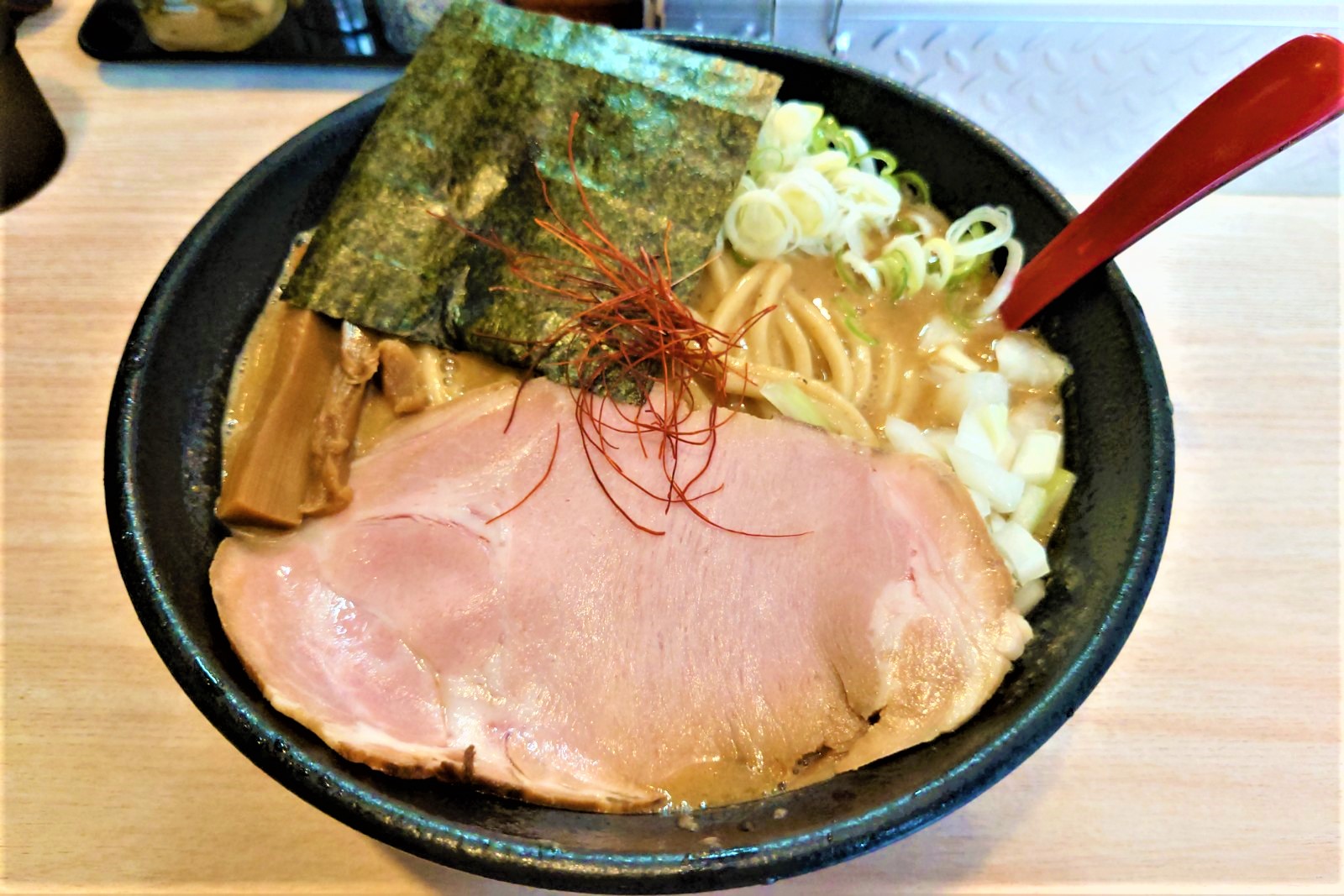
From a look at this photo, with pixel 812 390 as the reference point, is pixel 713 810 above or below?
below

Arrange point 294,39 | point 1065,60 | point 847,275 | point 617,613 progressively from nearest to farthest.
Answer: point 617,613, point 847,275, point 1065,60, point 294,39

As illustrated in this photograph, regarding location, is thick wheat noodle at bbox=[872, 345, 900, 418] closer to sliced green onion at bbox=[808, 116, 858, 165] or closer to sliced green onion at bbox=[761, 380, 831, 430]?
sliced green onion at bbox=[761, 380, 831, 430]

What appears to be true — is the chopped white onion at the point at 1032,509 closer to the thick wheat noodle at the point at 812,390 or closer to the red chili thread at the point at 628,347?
the thick wheat noodle at the point at 812,390

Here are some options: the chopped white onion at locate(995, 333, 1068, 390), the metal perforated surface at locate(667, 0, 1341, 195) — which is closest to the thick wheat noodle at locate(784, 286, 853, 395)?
the chopped white onion at locate(995, 333, 1068, 390)

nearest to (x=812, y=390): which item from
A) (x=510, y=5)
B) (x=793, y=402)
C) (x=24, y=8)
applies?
(x=793, y=402)

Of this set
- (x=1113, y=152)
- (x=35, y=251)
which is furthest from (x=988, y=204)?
(x=35, y=251)

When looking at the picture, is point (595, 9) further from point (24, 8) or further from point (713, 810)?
point (713, 810)
